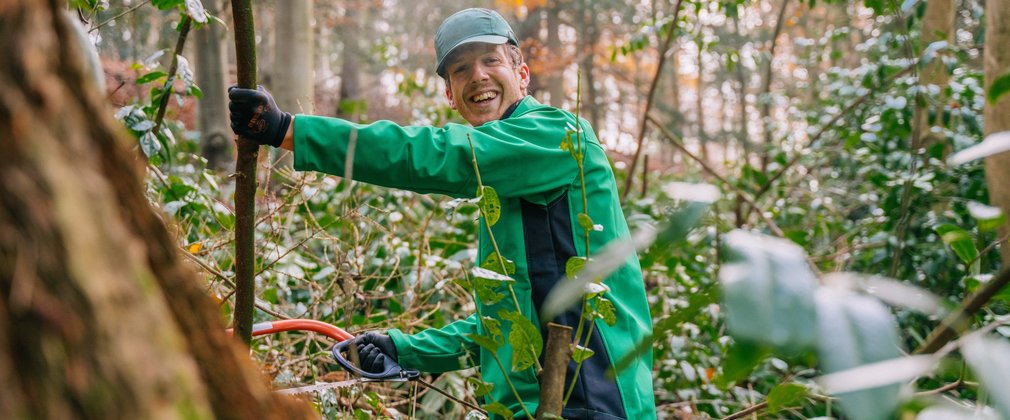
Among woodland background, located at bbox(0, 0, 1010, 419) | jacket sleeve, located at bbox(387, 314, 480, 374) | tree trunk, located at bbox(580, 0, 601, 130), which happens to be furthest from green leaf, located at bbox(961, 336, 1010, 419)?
tree trunk, located at bbox(580, 0, 601, 130)

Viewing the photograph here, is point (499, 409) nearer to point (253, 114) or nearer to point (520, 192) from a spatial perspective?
point (520, 192)

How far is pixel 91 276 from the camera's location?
0.64 meters

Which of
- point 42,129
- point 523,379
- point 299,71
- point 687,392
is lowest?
point 687,392

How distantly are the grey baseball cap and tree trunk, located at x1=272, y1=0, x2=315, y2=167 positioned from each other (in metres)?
3.74

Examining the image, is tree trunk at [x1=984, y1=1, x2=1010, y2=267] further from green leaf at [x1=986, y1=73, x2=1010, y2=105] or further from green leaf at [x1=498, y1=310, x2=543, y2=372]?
green leaf at [x1=498, y1=310, x2=543, y2=372]

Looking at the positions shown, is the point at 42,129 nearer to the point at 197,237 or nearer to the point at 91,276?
the point at 91,276

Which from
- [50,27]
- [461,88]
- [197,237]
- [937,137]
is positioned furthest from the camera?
[937,137]

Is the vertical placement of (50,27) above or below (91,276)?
above

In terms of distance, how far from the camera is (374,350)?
Result: 223 cm

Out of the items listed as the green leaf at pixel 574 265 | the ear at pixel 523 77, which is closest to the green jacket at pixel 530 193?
the green leaf at pixel 574 265

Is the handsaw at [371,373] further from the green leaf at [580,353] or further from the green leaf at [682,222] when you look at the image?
the green leaf at [682,222]

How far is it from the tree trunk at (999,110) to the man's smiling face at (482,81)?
2584 millimetres

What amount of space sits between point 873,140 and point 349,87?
10997 mm

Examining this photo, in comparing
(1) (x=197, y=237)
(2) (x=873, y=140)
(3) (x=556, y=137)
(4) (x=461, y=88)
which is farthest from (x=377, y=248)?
(2) (x=873, y=140)
